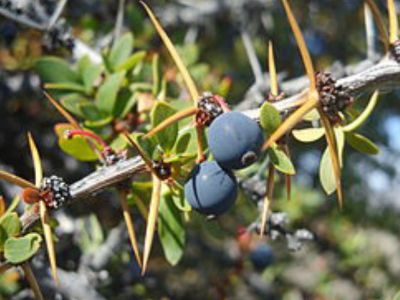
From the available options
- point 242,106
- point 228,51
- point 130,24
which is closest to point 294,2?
point 228,51

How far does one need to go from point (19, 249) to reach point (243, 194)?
0.69 metres

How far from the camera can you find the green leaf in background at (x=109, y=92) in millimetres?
1487

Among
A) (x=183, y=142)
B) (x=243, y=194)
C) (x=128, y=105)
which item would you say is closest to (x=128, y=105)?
(x=128, y=105)

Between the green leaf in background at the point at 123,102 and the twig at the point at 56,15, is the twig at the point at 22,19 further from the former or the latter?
the green leaf in background at the point at 123,102

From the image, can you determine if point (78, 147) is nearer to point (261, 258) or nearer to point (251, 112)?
point (251, 112)

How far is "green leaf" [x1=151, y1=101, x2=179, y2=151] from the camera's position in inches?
42.9

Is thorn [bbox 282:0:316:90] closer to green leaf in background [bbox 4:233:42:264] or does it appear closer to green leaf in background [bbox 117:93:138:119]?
green leaf in background [bbox 4:233:42:264]

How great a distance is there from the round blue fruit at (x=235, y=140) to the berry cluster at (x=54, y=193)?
0.91 ft

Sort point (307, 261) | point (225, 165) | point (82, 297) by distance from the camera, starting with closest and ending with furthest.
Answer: point (225, 165), point (82, 297), point (307, 261)

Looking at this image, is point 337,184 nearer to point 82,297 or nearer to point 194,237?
point 82,297

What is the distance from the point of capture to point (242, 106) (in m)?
1.58

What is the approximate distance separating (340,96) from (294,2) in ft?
7.90

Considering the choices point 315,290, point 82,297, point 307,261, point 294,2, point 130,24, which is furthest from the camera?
point 307,261

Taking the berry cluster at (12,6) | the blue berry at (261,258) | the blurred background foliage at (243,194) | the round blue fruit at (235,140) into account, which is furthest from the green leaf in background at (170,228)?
the berry cluster at (12,6)
